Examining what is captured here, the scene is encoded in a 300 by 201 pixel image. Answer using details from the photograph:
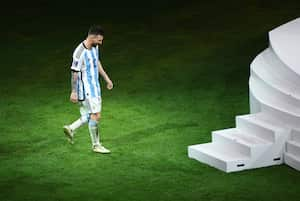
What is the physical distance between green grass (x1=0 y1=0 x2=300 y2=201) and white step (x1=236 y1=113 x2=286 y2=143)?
46 cm

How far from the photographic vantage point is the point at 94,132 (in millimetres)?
13438

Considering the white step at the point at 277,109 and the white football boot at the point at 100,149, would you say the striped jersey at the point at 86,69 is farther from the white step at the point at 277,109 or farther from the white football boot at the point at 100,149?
the white step at the point at 277,109

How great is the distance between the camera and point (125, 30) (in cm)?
2105

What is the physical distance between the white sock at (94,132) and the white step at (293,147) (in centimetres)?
257

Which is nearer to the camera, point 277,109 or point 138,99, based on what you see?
point 277,109

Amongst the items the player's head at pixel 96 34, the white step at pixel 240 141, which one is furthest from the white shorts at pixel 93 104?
the white step at pixel 240 141

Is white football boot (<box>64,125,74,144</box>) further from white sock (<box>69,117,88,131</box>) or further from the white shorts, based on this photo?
the white shorts

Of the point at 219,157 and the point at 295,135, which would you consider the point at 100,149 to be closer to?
the point at 219,157

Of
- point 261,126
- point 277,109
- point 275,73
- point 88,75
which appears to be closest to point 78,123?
point 88,75

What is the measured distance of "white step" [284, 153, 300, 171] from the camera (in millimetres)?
12477

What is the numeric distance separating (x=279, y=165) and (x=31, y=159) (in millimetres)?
3271

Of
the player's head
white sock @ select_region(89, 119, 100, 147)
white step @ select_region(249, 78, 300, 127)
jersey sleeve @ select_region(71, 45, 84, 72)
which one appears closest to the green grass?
white sock @ select_region(89, 119, 100, 147)

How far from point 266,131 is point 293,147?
0.42 m

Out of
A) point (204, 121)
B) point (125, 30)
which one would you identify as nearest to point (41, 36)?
point (125, 30)
